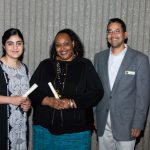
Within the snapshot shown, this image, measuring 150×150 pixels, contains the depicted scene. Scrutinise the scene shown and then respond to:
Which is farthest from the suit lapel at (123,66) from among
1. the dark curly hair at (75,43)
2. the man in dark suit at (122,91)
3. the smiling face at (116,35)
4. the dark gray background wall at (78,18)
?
the dark gray background wall at (78,18)

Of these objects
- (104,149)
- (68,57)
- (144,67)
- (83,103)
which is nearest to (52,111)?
(83,103)

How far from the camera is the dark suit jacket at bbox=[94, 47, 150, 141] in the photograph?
297 cm

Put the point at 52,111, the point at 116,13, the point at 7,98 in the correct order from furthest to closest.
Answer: the point at 116,13 → the point at 52,111 → the point at 7,98

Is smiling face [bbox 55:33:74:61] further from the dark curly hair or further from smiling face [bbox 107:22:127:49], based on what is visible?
smiling face [bbox 107:22:127:49]

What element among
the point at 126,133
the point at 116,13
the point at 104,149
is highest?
the point at 116,13

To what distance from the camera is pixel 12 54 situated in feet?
9.55

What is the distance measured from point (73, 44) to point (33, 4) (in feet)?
3.00

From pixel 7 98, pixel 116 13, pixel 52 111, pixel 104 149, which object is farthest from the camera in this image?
pixel 116 13

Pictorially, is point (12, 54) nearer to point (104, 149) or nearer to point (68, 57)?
point (68, 57)

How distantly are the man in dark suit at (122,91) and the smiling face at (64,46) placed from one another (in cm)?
38

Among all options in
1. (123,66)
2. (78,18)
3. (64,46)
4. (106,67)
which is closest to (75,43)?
(64,46)

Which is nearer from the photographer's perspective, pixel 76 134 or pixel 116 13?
pixel 76 134

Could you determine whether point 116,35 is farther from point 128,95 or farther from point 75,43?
point 128,95

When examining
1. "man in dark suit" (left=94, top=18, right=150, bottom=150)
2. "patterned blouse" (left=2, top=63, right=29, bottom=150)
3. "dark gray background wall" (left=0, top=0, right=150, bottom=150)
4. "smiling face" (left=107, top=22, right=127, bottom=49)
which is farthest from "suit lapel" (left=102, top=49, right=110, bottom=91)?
"patterned blouse" (left=2, top=63, right=29, bottom=150)
